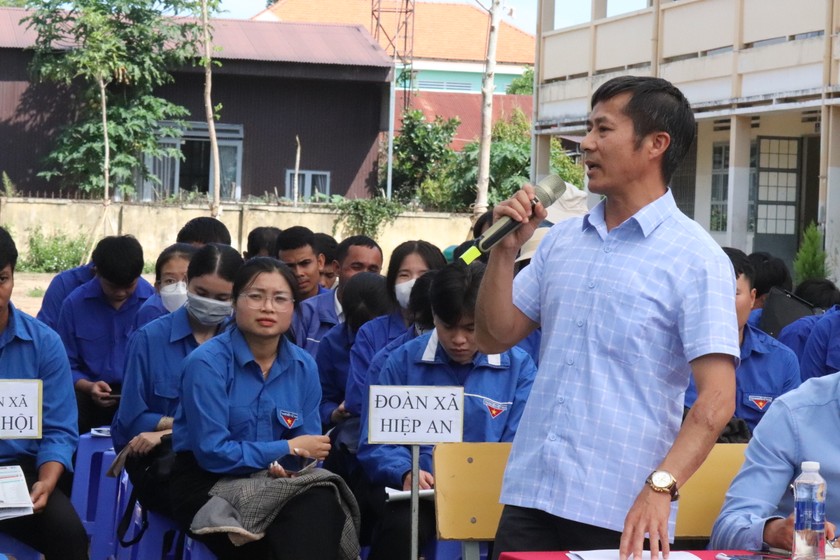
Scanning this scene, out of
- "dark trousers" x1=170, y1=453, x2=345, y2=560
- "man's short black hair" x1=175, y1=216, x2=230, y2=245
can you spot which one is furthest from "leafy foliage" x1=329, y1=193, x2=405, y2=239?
"dark trousers" x1=170, y1=453, x2=345, y2=560

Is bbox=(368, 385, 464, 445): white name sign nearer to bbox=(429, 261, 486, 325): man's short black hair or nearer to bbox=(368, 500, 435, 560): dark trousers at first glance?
bbox=(429, 261, 486, 325): man's short black hair

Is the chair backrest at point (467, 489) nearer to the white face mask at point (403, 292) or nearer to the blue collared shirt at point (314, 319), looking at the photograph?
the white face mask at point (403, 292)

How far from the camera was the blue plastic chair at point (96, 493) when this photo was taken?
21.3 ft

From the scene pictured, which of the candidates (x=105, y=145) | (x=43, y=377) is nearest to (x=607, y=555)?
(x=43, y=377)

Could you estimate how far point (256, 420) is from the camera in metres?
5.12

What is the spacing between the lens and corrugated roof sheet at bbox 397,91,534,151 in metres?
41.5

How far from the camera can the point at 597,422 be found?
330 centimetres

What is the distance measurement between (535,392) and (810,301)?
5.24 metres

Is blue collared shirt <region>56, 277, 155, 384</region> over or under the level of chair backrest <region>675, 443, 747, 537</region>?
over

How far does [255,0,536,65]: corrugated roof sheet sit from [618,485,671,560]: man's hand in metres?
54.8

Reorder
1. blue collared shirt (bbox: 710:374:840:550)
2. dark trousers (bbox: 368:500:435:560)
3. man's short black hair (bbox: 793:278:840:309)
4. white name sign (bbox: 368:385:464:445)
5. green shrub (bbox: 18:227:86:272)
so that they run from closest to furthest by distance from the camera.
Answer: blue collared shirt (bbox: 710:374:840:550), white name sign (bbox: 368:385:464:445), dark trousers (bbox: 368:500:435:560), man's short black hair (bbox: 793:278:840:309), green shrub (bbox: 18:227:86:272)

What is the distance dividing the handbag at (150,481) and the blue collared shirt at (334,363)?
4.32ft

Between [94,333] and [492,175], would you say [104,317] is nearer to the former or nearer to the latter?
[94,333]

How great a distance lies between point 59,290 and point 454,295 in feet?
12.6
